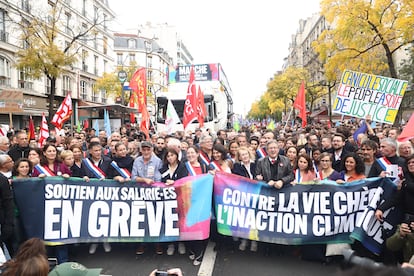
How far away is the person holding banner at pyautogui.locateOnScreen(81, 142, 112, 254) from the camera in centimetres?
531

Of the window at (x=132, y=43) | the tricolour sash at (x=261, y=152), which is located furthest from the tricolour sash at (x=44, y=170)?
the window at (x=132, y=43)

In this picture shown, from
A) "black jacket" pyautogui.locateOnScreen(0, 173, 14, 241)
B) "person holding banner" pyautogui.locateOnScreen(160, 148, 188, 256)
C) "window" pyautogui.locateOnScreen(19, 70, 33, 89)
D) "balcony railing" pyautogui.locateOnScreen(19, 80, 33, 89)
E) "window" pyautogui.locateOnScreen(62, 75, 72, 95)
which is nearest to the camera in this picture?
"black jacket" pyautogui.locateOnScreen(0, 173, 14, 241)

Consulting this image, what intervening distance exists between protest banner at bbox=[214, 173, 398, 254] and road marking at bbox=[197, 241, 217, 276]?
1.33 ft

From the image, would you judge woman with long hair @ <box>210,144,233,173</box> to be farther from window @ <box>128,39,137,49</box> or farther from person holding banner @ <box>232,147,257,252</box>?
window @ <box>128,39,137,49</box>

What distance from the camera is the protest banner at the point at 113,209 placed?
488cm

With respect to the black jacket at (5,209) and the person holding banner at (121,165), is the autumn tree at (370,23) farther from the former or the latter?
the black jacket at (5,209)

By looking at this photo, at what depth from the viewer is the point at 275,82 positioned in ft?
152

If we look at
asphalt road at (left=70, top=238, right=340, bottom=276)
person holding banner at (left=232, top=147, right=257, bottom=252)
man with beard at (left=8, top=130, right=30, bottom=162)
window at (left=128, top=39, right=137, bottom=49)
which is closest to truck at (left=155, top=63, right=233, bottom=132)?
man with beard at (left=8, top=130, right=30, bottom=162)

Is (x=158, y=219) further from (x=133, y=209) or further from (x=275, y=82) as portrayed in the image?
(x=275, y=82)

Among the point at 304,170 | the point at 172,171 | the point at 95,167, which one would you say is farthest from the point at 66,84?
the point at 304,170

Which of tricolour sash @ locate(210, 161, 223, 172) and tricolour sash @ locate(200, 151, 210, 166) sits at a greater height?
tricolour sash @ locate(200, 151, 210, 166)

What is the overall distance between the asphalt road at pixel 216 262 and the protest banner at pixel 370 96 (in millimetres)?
5779

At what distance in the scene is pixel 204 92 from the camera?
18.7 m

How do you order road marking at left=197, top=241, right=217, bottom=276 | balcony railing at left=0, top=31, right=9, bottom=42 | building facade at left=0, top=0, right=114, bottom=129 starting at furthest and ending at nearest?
balcony railing at left=0, top=31, right=9, bottom=42 → building facade at left=0, top=0, right=114, bottom=129 → road marking at left=197, top=241, right=217, bottom=276
